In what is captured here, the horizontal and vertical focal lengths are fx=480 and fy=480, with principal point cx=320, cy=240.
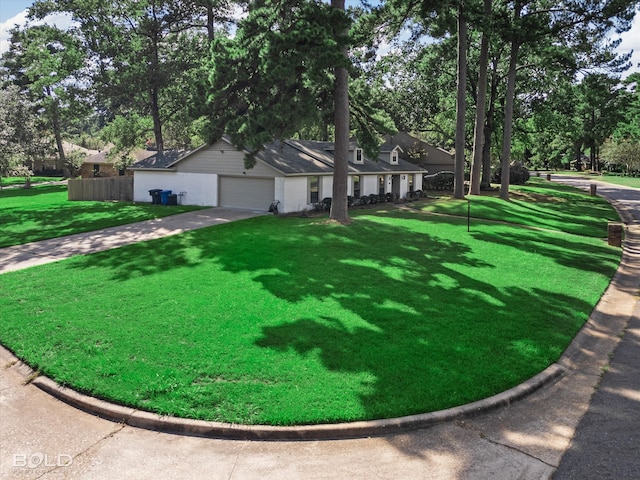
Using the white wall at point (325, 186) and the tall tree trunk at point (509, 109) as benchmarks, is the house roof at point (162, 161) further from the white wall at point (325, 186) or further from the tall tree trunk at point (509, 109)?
the tall tree trunk at point (509, 109)

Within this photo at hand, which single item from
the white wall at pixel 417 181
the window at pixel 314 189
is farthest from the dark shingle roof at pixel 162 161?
the white wall at pixel 417 181

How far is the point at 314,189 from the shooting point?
93.7 ft

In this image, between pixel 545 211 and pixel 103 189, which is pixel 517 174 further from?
pixel 103 189

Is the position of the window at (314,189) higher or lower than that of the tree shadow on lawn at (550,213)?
higher

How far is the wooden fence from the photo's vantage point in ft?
110

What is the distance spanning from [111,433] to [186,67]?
36062 millimetres

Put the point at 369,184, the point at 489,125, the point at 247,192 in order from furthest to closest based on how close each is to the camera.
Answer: the point at 489,125 → the point at 369,184 → the point at 247,192

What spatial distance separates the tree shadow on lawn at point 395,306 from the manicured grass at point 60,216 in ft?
18.8

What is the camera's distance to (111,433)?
6305mm

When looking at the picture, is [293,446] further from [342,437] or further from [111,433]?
[111,433]

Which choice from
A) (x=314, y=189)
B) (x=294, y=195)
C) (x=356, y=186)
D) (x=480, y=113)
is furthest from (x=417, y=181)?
(x=294, y=195)

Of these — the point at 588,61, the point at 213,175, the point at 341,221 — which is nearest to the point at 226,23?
the point at 213,175

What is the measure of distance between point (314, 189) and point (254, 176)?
3.79m

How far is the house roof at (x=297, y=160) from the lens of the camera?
26453 mm
